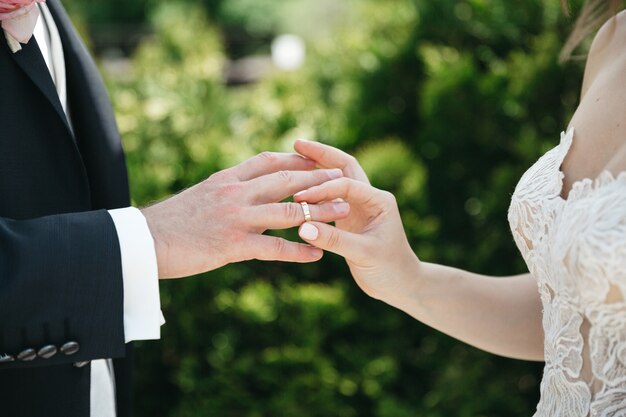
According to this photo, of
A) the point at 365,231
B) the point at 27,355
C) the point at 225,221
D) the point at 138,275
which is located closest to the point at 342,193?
the point at 365,231

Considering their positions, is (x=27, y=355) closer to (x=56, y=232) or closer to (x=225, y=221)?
(x=56, y=232)

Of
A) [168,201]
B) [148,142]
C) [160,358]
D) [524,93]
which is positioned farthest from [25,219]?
[524,93]

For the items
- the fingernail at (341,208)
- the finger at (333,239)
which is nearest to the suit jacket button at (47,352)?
the finger at (333,239)

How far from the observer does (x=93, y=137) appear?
5.86ft

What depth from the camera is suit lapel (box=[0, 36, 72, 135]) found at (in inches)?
61.2

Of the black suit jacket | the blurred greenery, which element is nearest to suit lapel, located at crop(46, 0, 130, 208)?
the black suit jacket

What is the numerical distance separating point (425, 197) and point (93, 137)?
6.02 feet

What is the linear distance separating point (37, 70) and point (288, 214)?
0.59 m

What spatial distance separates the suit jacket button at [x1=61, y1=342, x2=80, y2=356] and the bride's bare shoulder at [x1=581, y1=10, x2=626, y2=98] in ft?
4.19

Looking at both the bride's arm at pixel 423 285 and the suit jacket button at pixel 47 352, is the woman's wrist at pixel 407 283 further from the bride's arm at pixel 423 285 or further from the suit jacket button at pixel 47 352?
the suit jacket button at pixel 47 352

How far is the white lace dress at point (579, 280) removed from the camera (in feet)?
4.56

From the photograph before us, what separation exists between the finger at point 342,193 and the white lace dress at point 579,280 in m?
0.34

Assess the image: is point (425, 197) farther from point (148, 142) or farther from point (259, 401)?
point (148, 142)

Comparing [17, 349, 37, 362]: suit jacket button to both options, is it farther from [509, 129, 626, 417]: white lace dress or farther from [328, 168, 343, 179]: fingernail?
[509, 129, 626, 417]: white lace dress
